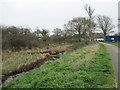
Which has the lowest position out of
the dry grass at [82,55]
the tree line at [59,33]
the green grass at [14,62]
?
the green grass at [14,62]

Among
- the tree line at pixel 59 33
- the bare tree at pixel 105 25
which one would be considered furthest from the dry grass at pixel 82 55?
the bare tree at pixel 105 25

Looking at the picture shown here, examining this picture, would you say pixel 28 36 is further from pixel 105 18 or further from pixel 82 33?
pixel 105 18

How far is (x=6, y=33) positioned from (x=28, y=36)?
4.24 metres

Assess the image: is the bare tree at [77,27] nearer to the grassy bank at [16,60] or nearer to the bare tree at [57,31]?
the bare tree at [57,31]

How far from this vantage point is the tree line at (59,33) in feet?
67.9

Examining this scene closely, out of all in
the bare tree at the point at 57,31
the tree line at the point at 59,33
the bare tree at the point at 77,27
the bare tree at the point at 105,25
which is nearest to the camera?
the tree line at the point at 59,33

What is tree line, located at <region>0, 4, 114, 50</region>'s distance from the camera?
67.9 ft

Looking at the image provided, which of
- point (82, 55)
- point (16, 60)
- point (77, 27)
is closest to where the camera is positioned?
point (82, 55)

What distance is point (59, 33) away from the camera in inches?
1524

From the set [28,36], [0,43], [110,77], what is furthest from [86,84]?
[28,36]

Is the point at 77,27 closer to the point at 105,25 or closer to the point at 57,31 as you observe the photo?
the point at 57,31

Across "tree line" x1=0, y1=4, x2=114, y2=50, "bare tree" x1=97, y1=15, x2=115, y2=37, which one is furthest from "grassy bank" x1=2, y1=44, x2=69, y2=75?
"bare tree" x1=97, y1=15, x2=115, y2=37

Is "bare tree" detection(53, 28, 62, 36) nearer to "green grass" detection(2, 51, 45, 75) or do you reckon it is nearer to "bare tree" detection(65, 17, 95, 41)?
"bare tree" detection(65, 17, 95, 41)

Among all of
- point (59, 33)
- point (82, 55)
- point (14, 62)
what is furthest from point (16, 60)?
point (59, 33)
